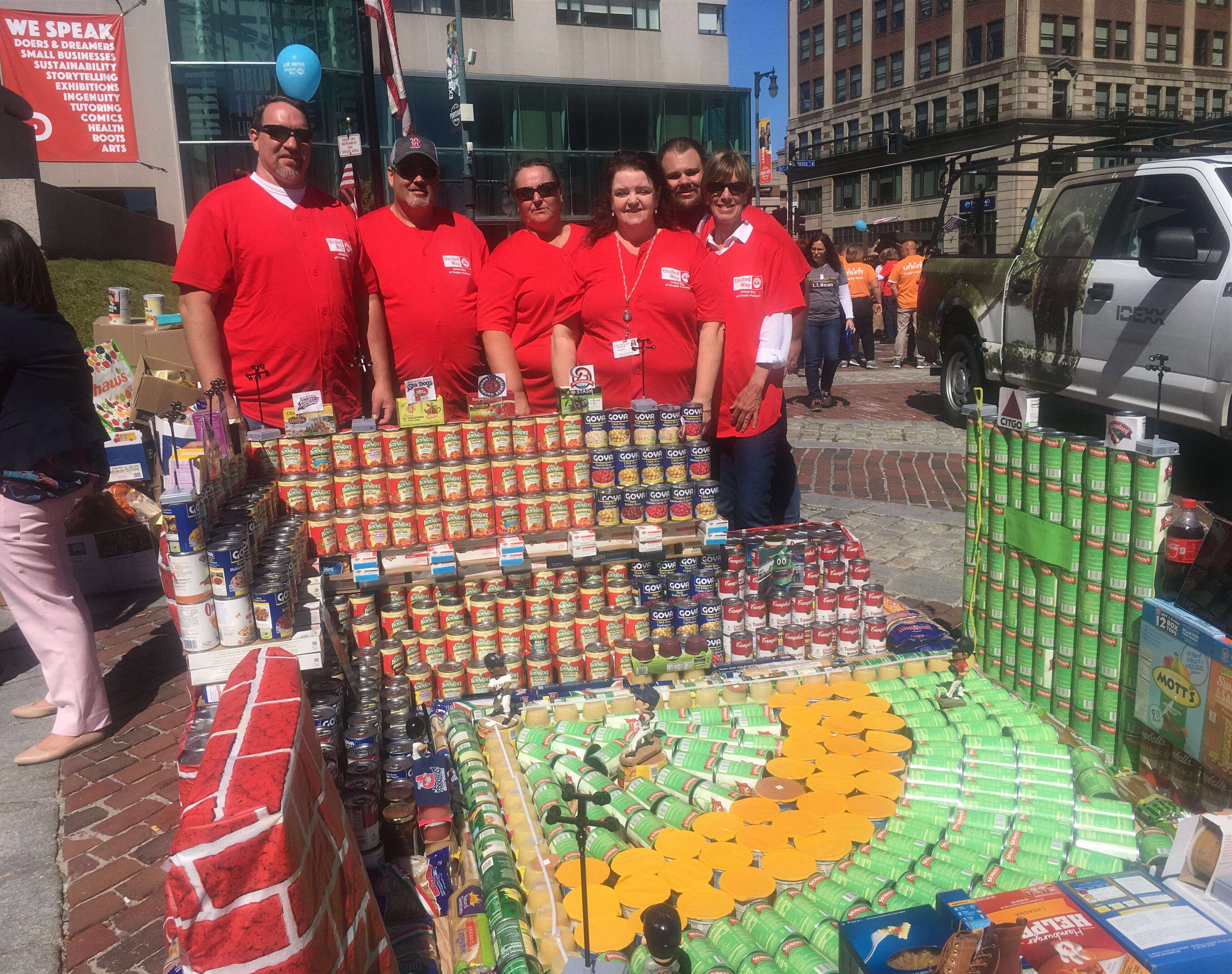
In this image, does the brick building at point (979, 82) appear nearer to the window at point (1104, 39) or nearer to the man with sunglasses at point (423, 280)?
the window at point (1104, 39)

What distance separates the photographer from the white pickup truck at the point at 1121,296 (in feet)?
20.5

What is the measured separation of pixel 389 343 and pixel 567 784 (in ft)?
10.7

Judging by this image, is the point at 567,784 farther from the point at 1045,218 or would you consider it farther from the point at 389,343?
the point at 1045,218

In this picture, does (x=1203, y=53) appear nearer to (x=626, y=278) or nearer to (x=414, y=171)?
(x=626, y=278)

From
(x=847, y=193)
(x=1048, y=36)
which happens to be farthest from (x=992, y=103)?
(x=847, y=193)

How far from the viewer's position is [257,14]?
21.6 metres

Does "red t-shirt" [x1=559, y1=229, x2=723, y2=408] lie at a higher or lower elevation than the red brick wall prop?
higher

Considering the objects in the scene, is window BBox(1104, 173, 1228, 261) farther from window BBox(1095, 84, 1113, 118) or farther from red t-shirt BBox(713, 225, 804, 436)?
window BBox(1095, 84, 1113, 118)

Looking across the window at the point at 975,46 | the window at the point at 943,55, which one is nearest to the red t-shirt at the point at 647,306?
the window at the point at 975,46

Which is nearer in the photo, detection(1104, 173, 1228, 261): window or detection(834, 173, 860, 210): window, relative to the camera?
detection(1104, 173, 1228, 261): window

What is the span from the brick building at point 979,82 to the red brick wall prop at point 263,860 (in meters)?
43.2

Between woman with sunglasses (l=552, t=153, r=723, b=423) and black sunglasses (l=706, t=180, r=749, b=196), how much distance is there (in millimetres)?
267

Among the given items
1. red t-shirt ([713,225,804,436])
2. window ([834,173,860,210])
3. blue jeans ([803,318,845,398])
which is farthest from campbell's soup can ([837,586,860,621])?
window ([834,173,860,210])

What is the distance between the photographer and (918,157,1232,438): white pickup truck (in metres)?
6.24
